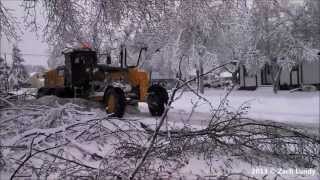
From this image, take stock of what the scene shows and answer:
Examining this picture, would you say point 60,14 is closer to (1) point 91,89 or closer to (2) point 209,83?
(1) point 91,89

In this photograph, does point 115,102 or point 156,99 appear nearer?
point 115,102

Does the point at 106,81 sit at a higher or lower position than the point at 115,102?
higher

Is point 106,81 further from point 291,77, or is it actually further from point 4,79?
point 291,77

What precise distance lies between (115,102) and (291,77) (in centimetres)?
3003

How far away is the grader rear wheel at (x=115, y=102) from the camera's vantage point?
14.2m

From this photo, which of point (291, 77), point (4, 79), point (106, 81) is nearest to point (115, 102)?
point (106, 81)

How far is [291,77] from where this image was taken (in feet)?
136

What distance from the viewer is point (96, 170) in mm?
5582

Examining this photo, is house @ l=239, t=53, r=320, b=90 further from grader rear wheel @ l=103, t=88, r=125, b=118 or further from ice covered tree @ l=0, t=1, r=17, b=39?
ice covered tree @ l=0, t=1, r=17, b=39

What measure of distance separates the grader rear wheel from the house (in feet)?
80.9

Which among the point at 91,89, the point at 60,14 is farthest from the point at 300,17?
the point at 60,14

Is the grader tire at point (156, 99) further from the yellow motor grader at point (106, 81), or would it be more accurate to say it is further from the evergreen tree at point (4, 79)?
the evergreen tree at point (4, 79)

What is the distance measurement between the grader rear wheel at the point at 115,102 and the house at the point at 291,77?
24.7m

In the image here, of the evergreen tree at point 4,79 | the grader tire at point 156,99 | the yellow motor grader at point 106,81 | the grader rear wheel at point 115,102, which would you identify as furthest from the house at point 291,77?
the evergreen tree at point 4,79
